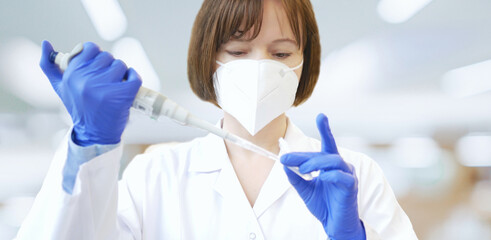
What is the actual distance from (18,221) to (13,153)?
408 mm

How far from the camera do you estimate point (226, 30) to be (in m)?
1.21

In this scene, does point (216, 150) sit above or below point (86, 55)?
below

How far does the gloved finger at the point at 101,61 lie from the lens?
0.88m

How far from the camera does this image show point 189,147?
1447 millimetres

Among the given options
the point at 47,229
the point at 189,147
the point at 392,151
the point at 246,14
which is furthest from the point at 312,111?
the point at 47,229

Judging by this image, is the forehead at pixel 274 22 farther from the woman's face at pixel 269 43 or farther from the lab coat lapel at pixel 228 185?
the lab coat lapel at pixel 228 185

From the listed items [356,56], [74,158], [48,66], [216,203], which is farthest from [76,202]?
[356,56]

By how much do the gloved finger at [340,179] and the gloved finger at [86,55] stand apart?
65 cm

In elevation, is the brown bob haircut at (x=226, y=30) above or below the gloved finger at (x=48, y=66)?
above

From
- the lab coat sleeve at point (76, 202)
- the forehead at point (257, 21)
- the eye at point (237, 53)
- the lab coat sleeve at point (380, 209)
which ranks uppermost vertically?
the forehead at point (257, 21)

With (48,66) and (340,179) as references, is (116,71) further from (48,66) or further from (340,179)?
(340,179)

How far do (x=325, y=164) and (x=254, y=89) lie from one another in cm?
36

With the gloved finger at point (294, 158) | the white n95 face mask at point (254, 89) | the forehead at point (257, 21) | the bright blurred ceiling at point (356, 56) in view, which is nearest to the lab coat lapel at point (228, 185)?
the white n95 face mask at point (254, 89)

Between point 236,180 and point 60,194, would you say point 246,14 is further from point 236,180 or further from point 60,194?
point 60,194
